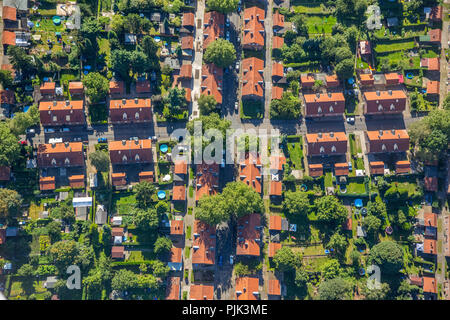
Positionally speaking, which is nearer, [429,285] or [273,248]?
[429,285]

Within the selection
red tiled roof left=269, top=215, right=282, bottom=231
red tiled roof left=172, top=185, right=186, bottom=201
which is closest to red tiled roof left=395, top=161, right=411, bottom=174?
red tiled roof left=269, top=215, right=282, bottom=231

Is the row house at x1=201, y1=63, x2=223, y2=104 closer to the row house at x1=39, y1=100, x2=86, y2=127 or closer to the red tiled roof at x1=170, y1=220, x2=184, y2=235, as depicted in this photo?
the row house at x1=39, y1=100, x2=86, y2=127

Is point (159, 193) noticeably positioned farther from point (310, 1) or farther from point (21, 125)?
point (310, 1)

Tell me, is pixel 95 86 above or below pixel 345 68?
below

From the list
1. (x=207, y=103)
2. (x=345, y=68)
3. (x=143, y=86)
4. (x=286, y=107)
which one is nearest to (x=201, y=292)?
(x=207, y=103)

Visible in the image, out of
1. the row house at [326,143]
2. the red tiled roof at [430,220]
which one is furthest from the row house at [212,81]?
the red tiled roof at [430,220]

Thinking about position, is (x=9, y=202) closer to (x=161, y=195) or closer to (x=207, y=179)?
(x=161, y=195)
